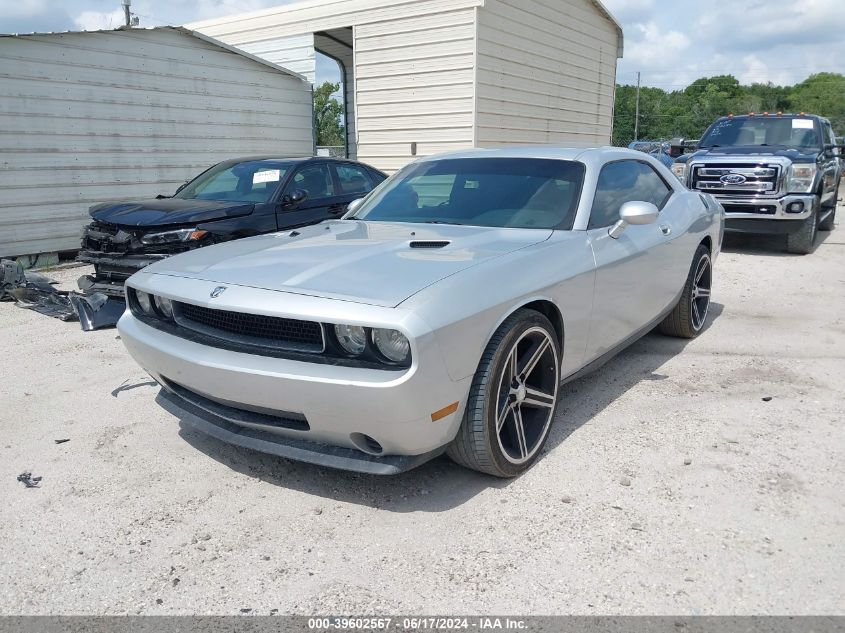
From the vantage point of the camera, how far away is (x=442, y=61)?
435 inches

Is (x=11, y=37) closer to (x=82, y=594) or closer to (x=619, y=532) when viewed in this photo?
(x=82, y=594)

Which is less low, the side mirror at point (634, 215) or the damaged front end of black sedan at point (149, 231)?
the side mirror at point (634, 215)

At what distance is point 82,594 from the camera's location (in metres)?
2.45

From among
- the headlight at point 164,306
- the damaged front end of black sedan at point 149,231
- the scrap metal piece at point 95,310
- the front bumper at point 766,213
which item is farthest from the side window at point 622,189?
the front bumper at point 766,213

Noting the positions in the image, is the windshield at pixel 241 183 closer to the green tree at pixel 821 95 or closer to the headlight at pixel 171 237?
the headlight at pixel 171 237

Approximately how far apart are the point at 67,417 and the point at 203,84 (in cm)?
863

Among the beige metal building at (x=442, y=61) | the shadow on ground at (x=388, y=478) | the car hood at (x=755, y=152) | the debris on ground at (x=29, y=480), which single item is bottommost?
the debris on ground at (x=29, y=480)

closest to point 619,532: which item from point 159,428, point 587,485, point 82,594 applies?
point 587,485

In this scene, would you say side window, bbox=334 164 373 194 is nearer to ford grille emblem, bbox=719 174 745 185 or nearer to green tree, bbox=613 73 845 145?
ford grille emblem, bbox=719 174 745 185

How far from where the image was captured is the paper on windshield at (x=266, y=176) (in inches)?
285

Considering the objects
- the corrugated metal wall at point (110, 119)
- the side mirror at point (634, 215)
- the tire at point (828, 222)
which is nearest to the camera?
the side mirror at point (634, 215)

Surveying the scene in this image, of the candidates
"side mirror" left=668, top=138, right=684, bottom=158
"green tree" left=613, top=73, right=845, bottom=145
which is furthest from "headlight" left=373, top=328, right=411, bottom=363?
"green tree" left=613, top=73, right=845, bottom=145

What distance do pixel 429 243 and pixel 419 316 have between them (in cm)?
94

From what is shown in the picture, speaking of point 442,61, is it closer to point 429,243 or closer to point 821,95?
point 429,243
